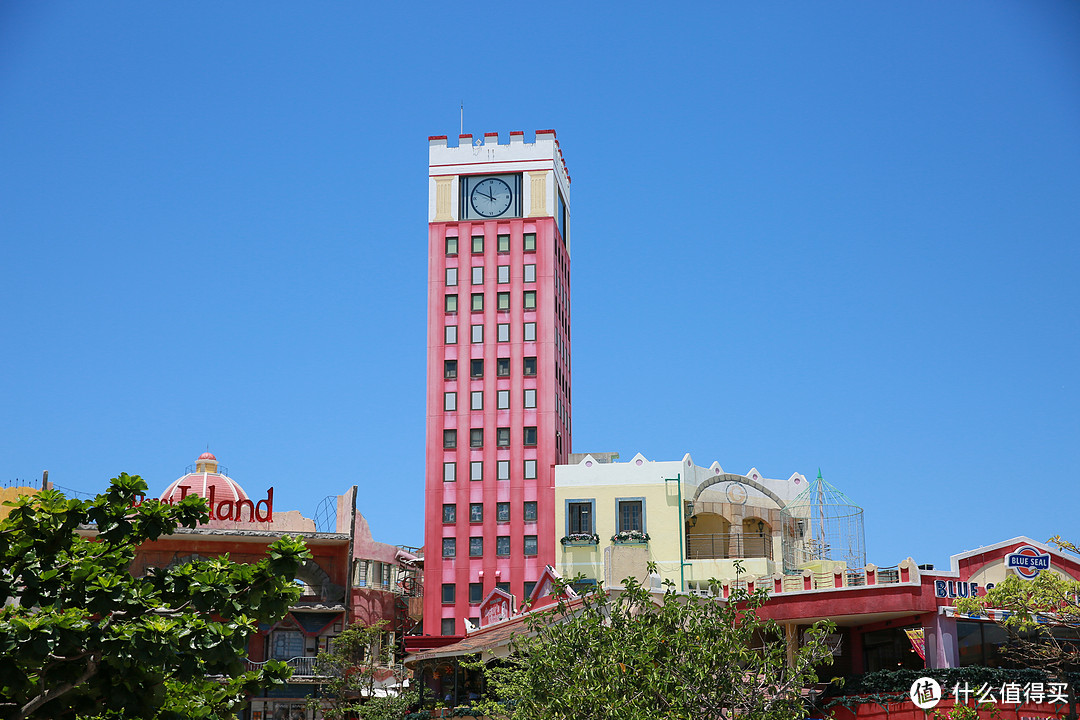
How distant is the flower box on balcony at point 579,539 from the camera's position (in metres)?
74.6

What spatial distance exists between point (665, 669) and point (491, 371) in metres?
52.9

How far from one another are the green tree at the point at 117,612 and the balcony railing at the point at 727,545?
176ft

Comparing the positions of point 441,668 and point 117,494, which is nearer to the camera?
point 117,494

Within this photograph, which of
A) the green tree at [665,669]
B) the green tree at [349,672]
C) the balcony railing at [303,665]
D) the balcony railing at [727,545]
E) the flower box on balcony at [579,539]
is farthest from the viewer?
the flower box on balcony at [579,539]

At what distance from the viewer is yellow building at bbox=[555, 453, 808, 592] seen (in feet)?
242

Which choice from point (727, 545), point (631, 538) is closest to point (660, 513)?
point (631, 538)

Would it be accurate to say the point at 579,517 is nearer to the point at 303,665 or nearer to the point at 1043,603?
the point at 303,665

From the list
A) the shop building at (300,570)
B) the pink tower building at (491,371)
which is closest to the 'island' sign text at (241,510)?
the shop building at (300,570)

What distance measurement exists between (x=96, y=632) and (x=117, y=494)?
12.6ft

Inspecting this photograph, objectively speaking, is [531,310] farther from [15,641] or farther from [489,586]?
[15,641]

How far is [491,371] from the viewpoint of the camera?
8031 centimetres

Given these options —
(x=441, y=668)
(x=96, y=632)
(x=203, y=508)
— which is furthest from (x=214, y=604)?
(x=441, y=668)

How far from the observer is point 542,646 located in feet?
98.3

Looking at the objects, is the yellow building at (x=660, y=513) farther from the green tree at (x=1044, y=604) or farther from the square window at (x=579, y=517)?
the green tree at (x=1044, y=604)
